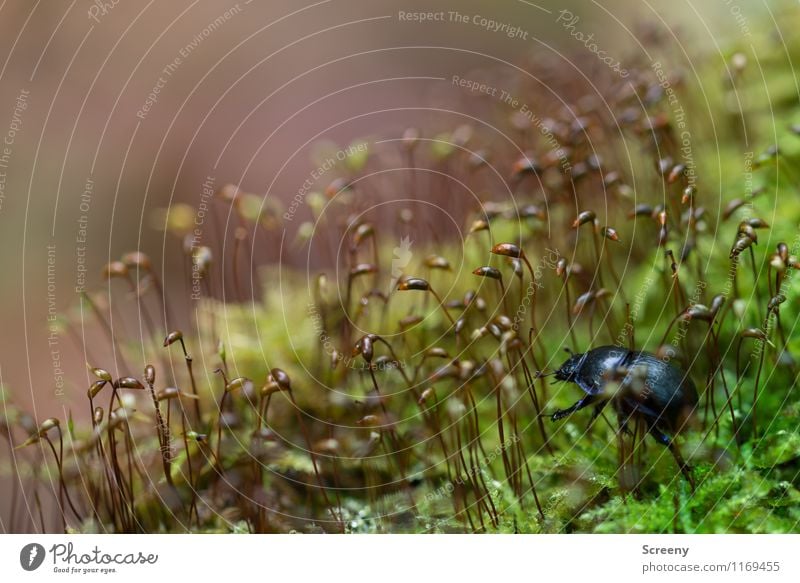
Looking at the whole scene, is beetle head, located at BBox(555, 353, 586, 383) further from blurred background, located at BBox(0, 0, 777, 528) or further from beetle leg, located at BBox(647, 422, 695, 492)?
blurred background, located at BBox(0, 0, 777, 528)

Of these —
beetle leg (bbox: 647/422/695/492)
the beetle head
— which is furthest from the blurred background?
beetle leg (bbox: 647/422/695/492)

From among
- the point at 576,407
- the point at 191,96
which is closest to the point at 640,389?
the point at 576,407

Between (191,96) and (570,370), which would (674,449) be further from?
(191,96)

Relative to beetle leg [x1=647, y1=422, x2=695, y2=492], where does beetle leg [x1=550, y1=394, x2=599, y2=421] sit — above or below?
above

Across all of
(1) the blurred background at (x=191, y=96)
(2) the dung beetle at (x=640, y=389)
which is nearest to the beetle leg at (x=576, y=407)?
(2) the dung beetle at (x=640, y=389)

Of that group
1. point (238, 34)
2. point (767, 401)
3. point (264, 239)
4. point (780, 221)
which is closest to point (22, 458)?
point (264, 239)
